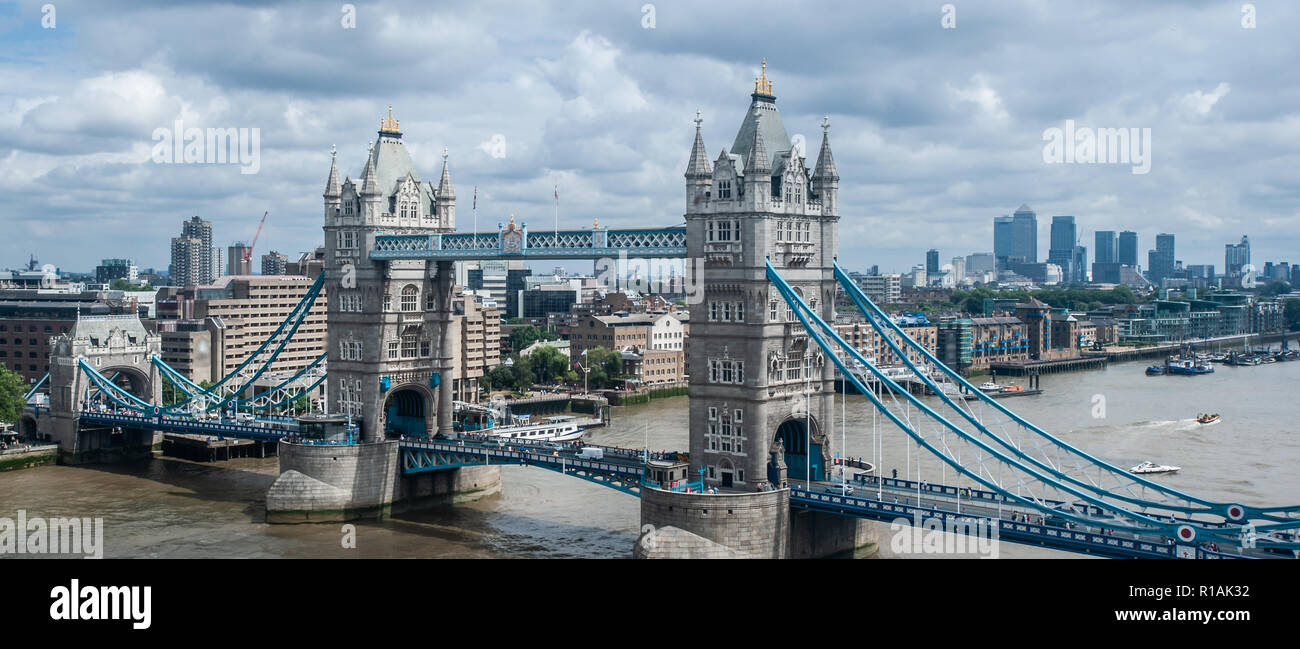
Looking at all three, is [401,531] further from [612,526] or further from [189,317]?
[189,317]

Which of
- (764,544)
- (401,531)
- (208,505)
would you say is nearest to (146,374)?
(208,505)

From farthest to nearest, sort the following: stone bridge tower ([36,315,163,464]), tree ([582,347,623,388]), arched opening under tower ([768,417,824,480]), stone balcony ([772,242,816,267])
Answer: tree ([582,347,623,388])
stone bridge tower ([36,315,163,464])
arched opening under tower ([768,417,824,480])
stone balcony ([772,242,816,267])

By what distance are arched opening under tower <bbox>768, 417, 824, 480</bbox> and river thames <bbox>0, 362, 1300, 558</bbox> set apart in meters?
8.32

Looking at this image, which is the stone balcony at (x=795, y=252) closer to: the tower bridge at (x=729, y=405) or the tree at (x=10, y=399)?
the tower bridge at (x=729, y=405)

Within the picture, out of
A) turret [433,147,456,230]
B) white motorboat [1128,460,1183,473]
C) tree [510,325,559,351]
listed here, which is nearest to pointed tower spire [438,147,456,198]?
turret [433,147,456,230]

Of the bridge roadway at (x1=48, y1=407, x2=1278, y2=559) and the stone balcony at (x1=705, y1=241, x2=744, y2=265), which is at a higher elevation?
the stone balcony at (x1=705, y1=241, x2=744, y2=265)

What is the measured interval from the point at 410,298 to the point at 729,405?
24344 millimetres

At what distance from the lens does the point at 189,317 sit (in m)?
125

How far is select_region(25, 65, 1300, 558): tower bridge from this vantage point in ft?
149

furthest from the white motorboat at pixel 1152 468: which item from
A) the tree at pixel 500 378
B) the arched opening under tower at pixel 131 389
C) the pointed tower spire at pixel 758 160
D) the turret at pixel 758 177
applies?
the tree at pixel 500 378

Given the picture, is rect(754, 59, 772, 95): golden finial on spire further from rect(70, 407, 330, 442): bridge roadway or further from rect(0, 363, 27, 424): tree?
rect(0, 363, 27, 424): tree

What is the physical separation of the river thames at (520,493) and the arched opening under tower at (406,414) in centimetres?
556

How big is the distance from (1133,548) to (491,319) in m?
95.9

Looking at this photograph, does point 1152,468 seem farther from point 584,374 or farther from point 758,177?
point 584,374
